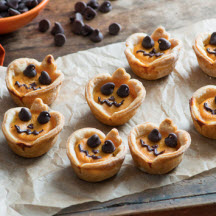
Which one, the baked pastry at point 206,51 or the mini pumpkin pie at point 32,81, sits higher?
the mini pumpkin pie at point 32,81

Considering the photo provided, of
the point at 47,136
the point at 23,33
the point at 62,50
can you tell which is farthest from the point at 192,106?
the point at 23,33

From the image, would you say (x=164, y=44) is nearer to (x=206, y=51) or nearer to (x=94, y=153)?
(x=206, y=51)

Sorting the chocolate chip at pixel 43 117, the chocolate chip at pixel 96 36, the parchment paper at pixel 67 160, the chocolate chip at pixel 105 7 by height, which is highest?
the chocolate chip at pixel 43 117

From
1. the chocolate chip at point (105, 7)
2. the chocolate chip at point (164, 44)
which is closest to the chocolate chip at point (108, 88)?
the chocolate chip at point (164, 44)

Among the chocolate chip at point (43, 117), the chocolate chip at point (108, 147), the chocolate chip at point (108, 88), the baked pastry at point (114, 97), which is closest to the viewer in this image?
the chocolate chip at point (108, 147)

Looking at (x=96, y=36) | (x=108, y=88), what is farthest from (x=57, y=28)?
(x=108, y=88)

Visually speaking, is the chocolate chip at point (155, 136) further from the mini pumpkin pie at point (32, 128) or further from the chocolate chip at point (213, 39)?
the chocolate chip at point (213, 39)

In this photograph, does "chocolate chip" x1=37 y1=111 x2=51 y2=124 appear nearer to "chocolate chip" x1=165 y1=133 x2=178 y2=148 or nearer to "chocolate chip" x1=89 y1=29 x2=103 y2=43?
"chocolate chip" x1=165 y1=133 x2=178 y2=148

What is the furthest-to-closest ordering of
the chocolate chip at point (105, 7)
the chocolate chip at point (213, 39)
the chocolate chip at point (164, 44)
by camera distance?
the chocolate chip at point (105, 7) → the chocolate chip at point (213, 39) → the chocolate chip at point (164, 44)
